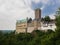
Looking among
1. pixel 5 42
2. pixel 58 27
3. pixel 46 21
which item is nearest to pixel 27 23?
pixel 46 21

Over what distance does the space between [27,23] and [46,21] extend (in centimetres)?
770

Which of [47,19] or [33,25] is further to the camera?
[33,25]

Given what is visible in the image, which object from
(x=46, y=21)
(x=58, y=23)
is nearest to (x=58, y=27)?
(x=58, y=23)

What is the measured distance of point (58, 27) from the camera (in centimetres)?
1859

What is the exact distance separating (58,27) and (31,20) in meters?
36.0

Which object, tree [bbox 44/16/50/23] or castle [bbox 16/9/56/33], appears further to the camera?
castle [bbox 16/9/56/33]

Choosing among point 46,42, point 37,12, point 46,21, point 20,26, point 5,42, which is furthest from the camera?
point 20,26

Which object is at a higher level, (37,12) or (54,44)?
(37,12)

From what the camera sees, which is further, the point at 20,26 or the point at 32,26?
the point at 20,26

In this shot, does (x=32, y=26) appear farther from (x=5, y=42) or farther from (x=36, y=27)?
(x=5, y=42)

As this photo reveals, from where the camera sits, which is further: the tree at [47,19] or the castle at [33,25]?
the castle at [33,25]

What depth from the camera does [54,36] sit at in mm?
18312

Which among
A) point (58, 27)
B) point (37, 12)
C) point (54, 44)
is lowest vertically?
point (54, 44)

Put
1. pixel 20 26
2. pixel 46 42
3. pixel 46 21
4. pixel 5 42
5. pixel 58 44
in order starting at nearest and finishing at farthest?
pixel 58 44, pixel 46 42, pixel 5 42, pixel 46 21, pixel 20 26
